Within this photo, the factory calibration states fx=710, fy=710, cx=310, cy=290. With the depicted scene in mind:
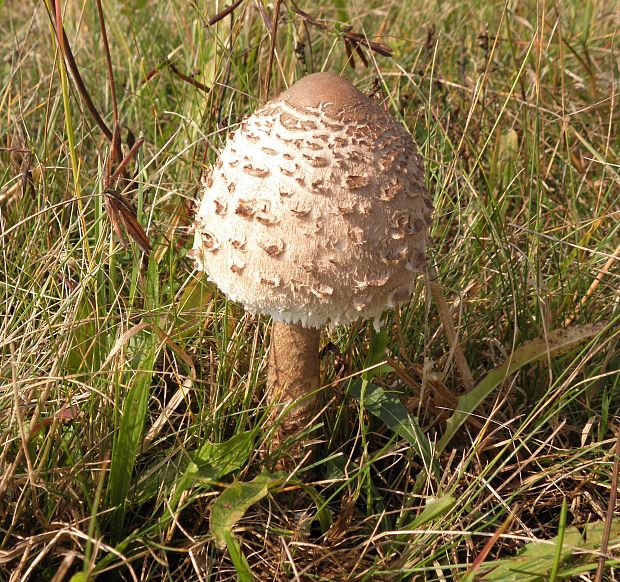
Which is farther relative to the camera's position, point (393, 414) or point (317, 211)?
point (393, 414)

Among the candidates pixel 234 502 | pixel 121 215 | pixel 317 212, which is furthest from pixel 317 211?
pixel 234 502

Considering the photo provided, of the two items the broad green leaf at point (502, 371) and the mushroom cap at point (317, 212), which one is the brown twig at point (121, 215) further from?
the broad green leaf at point (502, 371)

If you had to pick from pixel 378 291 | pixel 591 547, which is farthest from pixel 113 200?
pixel 591 547

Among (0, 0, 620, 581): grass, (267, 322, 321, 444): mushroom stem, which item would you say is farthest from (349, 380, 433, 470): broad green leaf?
(267, 322, 321, 444): mushroom stem

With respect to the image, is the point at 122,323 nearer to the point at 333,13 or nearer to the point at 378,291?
the point at 378,291

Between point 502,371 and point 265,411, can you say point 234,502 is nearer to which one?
point 265,411

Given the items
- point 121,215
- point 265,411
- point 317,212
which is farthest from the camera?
point 265,411

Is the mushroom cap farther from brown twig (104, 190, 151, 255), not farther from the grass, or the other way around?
the grass
